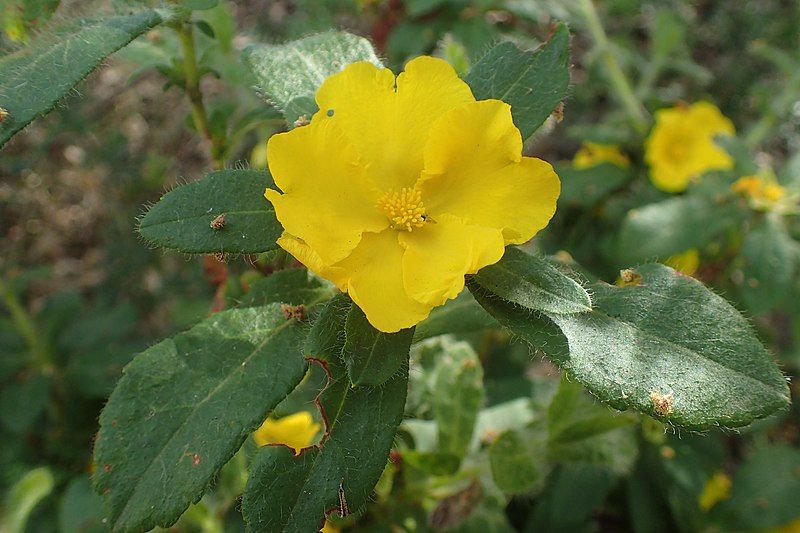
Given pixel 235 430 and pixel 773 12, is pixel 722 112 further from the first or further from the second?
pixel 235 430

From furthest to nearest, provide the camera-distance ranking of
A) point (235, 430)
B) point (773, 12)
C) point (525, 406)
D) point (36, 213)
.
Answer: point (773, 12) < point (36, 213) < point (525, 406) < point (235, 430)

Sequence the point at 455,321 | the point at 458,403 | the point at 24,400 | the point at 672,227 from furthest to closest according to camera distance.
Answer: the point at 24,400, the point at 672,227, the point at 458,403, the point at 455,321

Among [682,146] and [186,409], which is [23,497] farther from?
[682,146]

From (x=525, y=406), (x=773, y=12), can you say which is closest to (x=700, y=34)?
(x=773, y=12)

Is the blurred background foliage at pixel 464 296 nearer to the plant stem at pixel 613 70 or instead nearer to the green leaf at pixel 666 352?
the plant stem at pixel 613 70

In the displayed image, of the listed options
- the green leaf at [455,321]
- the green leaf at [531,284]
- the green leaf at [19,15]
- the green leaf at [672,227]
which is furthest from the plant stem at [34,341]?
the green leaf at [672,227]

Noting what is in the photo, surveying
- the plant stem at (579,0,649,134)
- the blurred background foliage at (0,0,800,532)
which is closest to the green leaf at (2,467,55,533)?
the blurred background foliage at (0,0,800,532)

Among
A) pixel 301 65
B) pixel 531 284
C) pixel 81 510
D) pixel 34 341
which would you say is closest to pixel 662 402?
pixel 531 284
